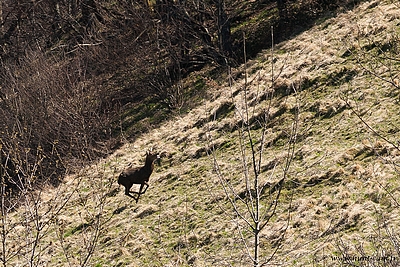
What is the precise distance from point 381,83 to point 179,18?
1032 cm

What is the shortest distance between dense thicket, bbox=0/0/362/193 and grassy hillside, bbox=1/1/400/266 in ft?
5.75

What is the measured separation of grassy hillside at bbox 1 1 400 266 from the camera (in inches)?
320

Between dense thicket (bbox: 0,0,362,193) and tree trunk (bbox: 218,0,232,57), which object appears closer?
dense thicket (bbox: 0,0,362,193)

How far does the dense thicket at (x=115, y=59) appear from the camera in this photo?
18062 mm

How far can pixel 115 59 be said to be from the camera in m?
20.8

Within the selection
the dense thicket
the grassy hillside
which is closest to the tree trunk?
the dense thicket

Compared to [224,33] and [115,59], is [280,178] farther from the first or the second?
[115,59]

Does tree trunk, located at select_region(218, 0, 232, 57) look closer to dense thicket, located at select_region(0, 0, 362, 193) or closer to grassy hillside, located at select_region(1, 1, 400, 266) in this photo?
dense thicket, located at select_region(0, 0, 362, 193)

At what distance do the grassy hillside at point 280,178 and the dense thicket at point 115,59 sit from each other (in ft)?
5.75

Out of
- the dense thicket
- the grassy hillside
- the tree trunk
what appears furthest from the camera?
the tree trunk

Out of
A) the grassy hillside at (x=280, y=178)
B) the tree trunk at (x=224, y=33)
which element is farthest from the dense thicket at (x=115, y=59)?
the grassy hillside at (x=280, y=178)

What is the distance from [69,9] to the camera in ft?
79.7

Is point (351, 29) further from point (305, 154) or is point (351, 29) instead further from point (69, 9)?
point (69, 9)

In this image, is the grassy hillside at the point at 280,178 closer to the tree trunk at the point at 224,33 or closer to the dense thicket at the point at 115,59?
the dense thicket at the point at 115,59
